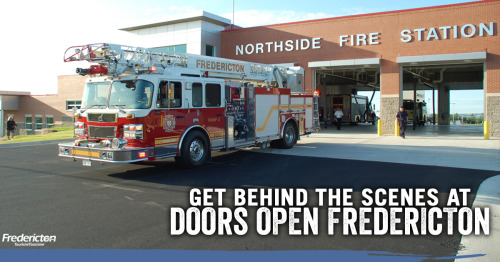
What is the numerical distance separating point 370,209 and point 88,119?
7.02 meters

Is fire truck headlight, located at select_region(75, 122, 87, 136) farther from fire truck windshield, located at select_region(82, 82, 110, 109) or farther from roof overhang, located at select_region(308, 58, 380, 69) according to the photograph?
roof overhang, located at select_region(308, 58, 380, 69)

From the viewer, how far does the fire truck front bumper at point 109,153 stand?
8672 mm

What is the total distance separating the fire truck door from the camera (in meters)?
9.45


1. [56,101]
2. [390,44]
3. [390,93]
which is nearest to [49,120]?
[56,101]

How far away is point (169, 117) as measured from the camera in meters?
9.71

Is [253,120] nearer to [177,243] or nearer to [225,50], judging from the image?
[177,243]

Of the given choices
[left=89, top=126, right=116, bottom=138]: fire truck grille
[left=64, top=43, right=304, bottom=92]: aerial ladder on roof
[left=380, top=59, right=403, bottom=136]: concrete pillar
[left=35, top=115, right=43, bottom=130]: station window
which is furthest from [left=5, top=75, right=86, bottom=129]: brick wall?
[left=89, top=126, right=116, bottom=138]: fire truck grille

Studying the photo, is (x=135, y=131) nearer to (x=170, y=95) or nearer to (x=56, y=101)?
(x=170, y=95)

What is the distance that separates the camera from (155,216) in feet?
19.7

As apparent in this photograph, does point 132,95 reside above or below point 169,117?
above

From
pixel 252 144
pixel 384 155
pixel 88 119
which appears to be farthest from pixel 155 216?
pixel 384 155

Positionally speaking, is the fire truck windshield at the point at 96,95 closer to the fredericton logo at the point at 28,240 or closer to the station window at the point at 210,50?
the fredericton logo at the point at 28,240

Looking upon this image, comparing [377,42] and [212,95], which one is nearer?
[212,95]

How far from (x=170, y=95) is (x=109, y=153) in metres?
2.06
